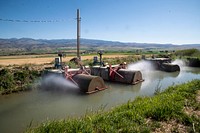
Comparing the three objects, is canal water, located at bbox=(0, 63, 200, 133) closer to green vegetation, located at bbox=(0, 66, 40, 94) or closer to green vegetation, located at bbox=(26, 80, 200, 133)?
green vegetation, located at bbox=(0, 66, 40, 94)

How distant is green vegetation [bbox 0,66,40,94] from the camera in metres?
13.4

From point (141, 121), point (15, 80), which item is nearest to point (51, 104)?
point (15, 80)

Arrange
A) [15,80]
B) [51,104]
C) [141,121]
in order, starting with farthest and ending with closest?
[15,80]
[51,104]
[141,121]

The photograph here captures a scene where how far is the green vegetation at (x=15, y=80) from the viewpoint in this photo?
13414mm

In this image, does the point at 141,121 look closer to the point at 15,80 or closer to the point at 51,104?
the point at 51,104

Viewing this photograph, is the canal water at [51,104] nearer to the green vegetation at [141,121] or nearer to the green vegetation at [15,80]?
the green vegetation at [15,80]

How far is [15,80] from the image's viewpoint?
1445cm

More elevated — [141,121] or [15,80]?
[141,121]

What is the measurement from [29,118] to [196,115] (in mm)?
6457

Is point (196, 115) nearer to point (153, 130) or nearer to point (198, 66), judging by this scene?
point (153, 130)

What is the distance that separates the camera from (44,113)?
30.5 ft

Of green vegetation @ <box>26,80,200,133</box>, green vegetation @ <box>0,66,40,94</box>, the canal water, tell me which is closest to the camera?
green vegetation @ <box>26,80,200,133</box>

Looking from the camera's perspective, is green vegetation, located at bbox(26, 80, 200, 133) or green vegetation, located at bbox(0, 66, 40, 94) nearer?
green vegetation, located at bbox(26, 80, 200, 133)

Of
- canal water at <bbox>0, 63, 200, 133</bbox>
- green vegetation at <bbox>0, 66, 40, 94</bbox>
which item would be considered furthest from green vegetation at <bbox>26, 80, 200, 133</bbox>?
green vegetation at <bbox>0, 66, 40, 94</bbox>
